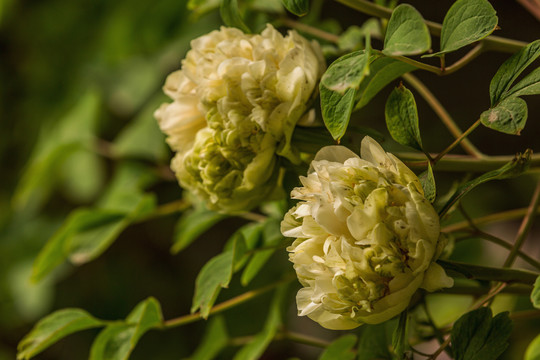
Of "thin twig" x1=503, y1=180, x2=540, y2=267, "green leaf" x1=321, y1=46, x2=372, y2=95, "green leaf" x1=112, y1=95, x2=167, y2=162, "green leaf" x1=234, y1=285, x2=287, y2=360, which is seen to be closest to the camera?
"green leaf" x1=321, y1=46, x2=372, y2=95

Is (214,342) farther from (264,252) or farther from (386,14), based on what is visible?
(386,14)

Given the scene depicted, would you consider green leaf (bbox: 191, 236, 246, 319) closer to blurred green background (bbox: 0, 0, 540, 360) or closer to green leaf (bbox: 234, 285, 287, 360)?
green leaf (bbox: 234, 285, 287, 360)

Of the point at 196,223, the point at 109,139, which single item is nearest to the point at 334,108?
the point at 196,223

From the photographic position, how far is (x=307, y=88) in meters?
0.44

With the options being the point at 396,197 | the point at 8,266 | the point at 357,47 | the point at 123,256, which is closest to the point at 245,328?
the point at 123,256

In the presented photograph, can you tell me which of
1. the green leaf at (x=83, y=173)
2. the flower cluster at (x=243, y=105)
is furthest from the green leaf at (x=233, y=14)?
the green leaf at (x=83, y=173)

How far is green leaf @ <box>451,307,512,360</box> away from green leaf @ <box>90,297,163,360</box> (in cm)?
27

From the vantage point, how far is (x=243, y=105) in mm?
446

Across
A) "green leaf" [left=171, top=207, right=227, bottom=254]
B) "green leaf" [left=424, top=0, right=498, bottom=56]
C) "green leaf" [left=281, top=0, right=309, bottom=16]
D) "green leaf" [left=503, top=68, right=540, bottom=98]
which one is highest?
"green leaf" [left=281, top=0, right=309, bottom=16]

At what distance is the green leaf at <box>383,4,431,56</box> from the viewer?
35 cm

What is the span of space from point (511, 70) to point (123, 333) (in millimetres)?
394

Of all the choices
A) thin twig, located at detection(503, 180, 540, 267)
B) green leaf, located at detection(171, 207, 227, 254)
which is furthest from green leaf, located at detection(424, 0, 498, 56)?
green leaf, located at detection(171, 207, 227, 254)

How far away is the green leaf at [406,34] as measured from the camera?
349 mm

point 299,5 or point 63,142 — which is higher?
point 299,5
